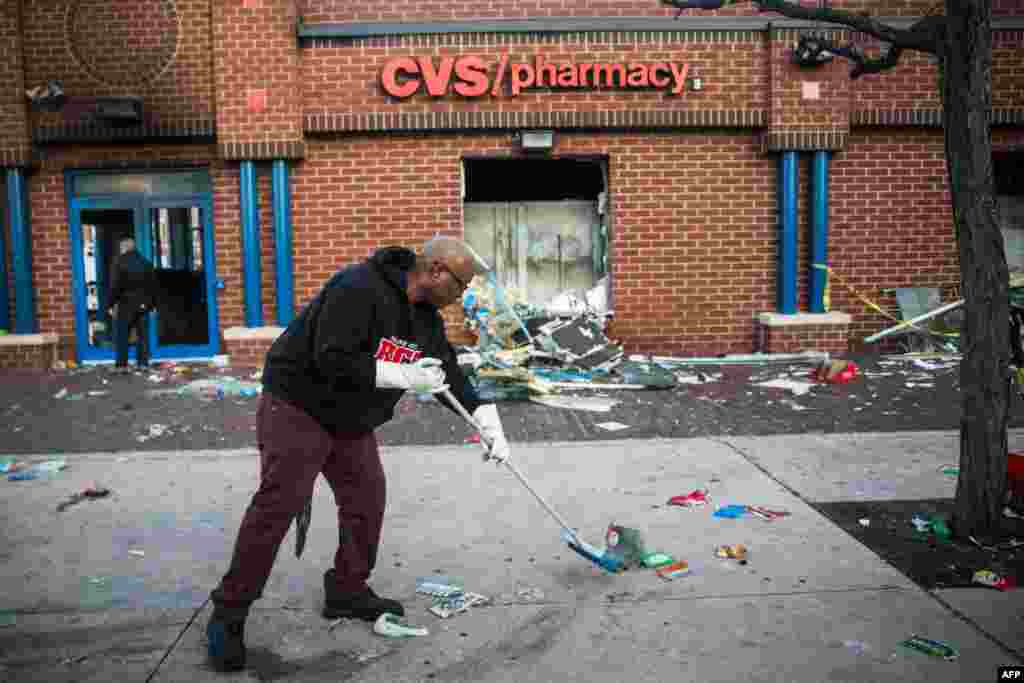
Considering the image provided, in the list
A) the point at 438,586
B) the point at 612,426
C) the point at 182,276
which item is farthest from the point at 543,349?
the point at 438,586

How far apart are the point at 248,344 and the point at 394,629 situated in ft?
26.9

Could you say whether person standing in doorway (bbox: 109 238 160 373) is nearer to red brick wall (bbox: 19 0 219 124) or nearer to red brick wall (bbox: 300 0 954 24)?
red brick wall (bbox: 19 0 219 124)

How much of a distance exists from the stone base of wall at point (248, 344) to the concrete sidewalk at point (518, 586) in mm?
5097

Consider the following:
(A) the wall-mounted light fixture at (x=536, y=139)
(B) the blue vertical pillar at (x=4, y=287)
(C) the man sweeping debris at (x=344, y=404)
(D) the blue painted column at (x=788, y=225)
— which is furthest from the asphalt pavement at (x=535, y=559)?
(A) the wall-mounted light fixture at (x=536, y=139)

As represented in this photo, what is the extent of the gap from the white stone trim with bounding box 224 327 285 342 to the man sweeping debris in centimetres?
779

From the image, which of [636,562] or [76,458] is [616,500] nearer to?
[636,562]

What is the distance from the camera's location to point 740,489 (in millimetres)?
5496

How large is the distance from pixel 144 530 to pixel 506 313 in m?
6.78

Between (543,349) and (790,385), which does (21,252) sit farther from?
(790,385)

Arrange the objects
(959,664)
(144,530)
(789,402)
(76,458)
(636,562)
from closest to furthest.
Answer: (959,664)
(636,562)
(144,530)
(76,458)
(789,402)

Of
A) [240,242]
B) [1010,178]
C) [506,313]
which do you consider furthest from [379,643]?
[1010,178]

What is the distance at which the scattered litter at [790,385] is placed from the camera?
29.6ft

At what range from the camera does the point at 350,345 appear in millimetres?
3373

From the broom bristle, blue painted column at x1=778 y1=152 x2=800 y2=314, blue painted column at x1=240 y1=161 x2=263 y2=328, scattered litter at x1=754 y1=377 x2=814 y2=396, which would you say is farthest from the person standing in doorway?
the broom bristle
